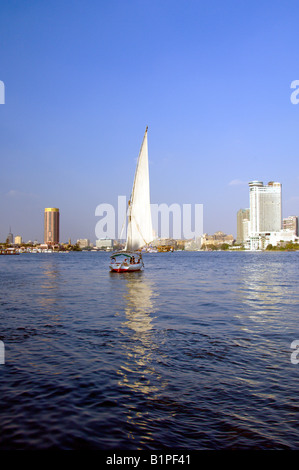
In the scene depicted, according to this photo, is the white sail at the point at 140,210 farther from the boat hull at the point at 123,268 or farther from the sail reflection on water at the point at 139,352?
the sail reflection on water at the point at 139,352

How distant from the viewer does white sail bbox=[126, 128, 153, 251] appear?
60.4 metres

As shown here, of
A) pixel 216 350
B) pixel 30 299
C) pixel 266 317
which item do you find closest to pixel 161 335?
pixel 216 350

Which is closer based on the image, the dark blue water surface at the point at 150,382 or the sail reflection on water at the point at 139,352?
the dark blue water surface at the point at 150,382

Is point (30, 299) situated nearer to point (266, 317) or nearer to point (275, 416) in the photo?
point (266, 317)

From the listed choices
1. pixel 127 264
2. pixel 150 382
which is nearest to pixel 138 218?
pixel 127 264

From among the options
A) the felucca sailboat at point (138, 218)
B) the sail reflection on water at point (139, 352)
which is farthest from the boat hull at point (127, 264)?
the sail reflection on water at point (139, 352)

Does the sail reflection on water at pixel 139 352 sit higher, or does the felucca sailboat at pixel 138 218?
the felucca sailboat at pixel 138 218

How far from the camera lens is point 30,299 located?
3062 cm

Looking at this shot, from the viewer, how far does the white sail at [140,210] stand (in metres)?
60.4

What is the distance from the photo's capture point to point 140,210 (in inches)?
2438

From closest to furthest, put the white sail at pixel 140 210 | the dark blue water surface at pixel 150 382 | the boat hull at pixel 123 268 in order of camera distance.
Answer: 1. the dark blue water surface at pixel 150 382
2. the white sail at pixel 140 210
3. the boat hull at pixel 123 268

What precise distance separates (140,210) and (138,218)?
1.35 m

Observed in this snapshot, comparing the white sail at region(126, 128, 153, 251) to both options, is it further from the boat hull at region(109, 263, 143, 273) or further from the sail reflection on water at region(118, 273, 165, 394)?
the sail reflection on water at region(118, 273, 165, 394)

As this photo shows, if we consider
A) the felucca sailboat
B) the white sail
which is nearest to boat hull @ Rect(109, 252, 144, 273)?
the felucca sailboat
